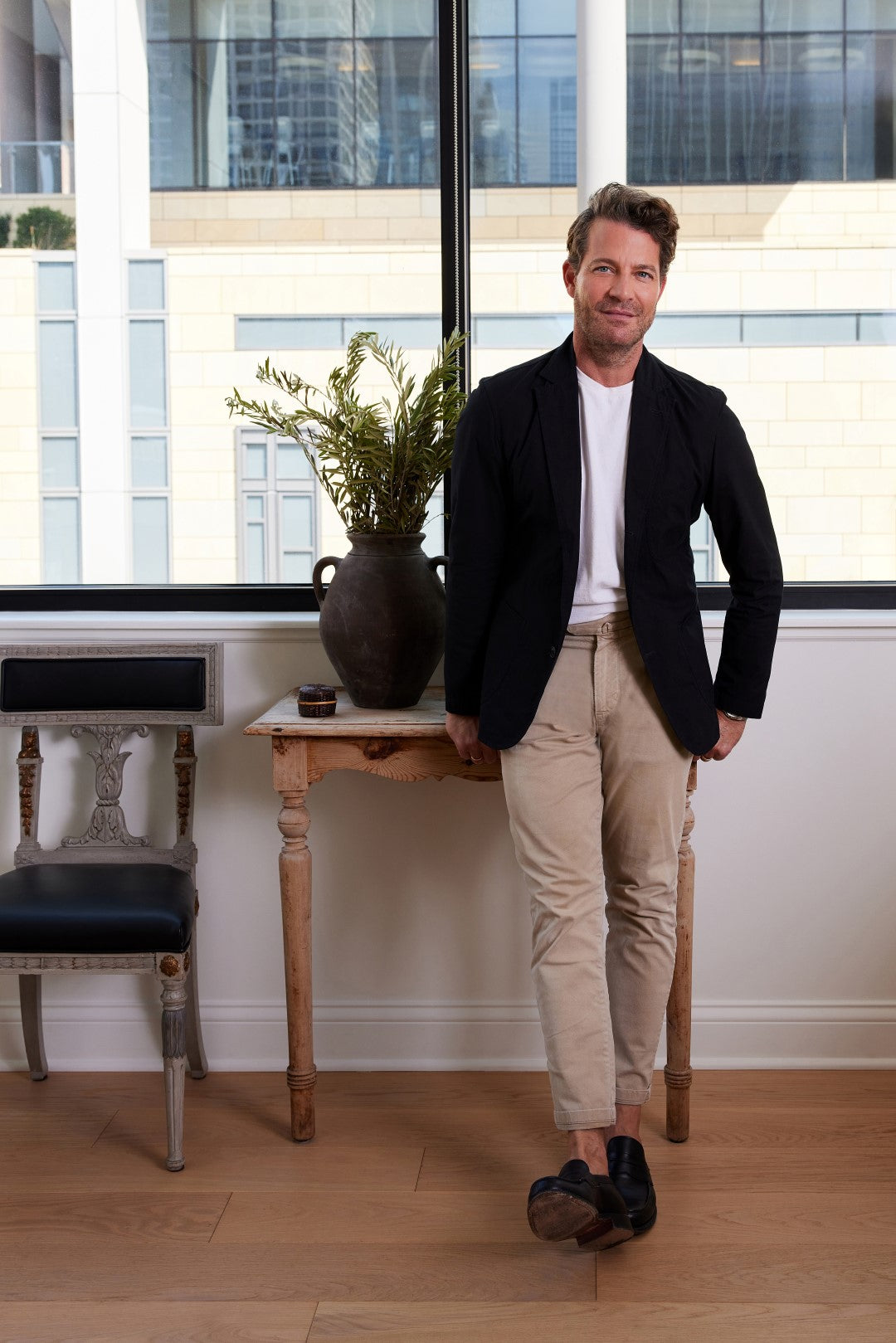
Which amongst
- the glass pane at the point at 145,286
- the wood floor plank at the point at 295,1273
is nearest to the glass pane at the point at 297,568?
the glass pane at the point at 145,286

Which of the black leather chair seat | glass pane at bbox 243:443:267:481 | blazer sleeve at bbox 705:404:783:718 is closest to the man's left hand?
blazer sleeve at bbox 705:404:783:718

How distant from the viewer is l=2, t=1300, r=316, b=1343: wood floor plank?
1.74m

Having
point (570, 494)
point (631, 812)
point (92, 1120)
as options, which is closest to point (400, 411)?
point (570, 494)

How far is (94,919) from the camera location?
7.09 feet

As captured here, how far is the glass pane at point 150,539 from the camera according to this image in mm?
2818

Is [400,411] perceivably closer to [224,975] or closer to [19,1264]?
[224,975]

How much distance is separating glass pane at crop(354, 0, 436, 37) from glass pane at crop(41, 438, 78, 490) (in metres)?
1.09

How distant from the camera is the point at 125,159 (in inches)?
108

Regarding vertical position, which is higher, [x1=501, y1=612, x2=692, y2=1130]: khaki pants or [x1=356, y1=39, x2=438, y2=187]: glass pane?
[x1=356, y1=39, x2=438, y2=187]: glass pane

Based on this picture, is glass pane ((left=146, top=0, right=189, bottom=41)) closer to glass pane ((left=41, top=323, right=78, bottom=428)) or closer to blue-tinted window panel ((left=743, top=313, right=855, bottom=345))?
glass pane ((left=41, top=323, right=78, bottom=428))

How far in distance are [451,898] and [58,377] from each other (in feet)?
4.67

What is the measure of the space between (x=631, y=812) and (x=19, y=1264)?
116 cm

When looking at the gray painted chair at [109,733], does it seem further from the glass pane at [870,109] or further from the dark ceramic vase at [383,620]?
the glass pane at [870,109]

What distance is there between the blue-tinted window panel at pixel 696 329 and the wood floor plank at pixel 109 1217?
1.92 meters
